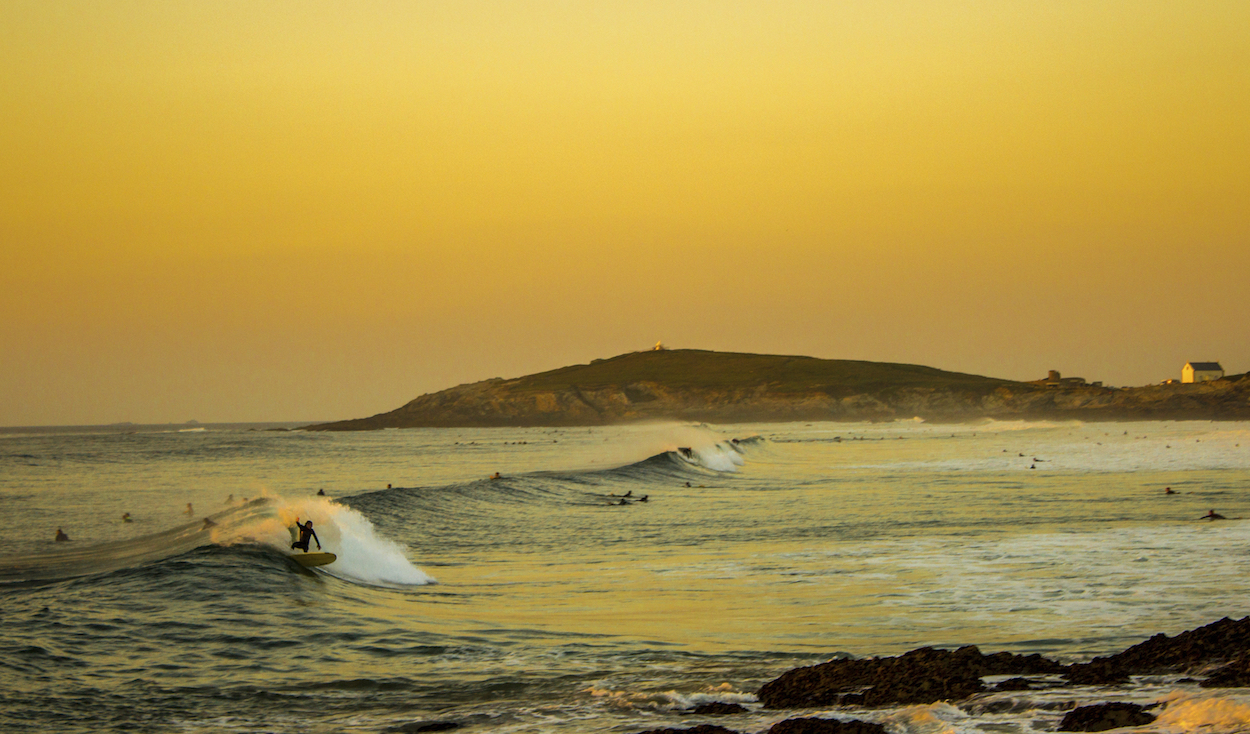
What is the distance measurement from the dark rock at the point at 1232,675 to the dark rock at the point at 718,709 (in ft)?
12.6

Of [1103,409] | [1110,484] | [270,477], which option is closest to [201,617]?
[1110,484]

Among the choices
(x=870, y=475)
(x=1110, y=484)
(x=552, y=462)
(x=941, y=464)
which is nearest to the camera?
(x=1110, y=484)

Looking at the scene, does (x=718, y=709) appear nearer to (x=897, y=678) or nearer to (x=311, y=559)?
(x=897, y=678)

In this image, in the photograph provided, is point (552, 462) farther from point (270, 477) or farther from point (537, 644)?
point (537, 644)

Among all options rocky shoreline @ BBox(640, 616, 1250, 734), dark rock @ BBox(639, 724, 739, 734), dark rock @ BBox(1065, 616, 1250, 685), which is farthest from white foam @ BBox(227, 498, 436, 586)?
dark rock @ BBox(1065, 616, 1250, 685)

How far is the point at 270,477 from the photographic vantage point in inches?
2309

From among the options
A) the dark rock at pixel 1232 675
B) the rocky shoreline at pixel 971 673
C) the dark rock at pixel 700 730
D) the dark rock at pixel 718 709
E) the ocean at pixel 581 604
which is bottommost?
the ocean at pixel 581 604

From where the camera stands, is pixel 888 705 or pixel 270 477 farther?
pixel 270 477

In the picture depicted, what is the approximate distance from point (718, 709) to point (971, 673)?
2.41 m

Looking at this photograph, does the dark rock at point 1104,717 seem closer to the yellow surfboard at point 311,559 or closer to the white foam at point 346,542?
the white foam at point 346,542

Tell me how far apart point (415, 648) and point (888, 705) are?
6.57 metres

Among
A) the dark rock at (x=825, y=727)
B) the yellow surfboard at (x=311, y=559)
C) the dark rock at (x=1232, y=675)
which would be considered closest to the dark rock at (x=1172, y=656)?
the dark rock at (x=1232, y=675)

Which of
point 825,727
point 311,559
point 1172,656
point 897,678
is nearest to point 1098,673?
point 1172,656

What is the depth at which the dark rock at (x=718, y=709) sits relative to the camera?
9328 mm
